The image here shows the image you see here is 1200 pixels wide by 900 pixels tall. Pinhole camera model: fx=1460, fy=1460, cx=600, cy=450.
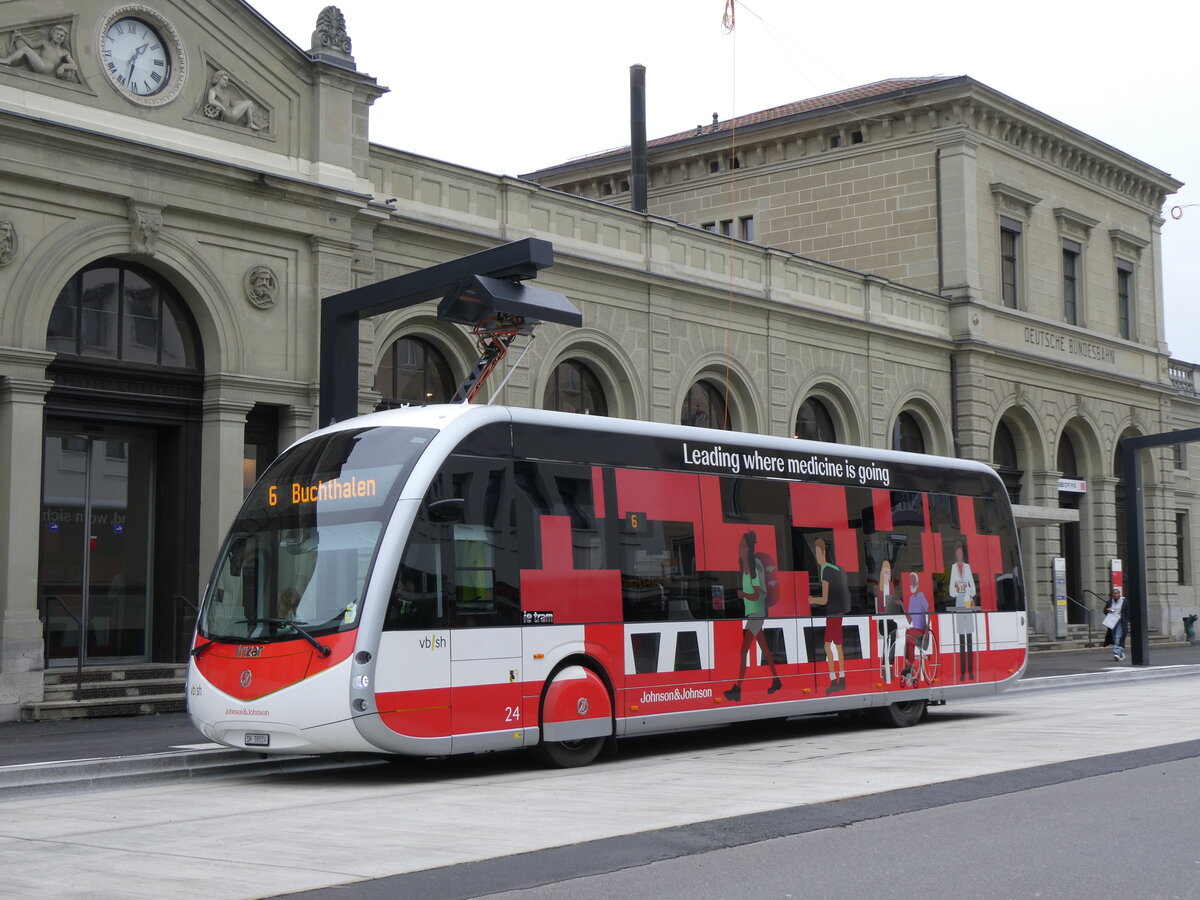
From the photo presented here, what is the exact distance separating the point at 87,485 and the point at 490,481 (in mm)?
8365

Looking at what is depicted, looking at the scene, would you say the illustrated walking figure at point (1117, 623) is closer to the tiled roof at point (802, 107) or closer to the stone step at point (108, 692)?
the tiled roof at point (802, 107)

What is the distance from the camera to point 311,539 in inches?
475

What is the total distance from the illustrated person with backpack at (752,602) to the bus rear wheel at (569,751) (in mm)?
1941

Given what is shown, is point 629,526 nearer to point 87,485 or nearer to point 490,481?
point 490,481

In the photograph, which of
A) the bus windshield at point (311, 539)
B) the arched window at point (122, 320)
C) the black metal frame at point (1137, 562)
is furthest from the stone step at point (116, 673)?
the black metal frame at point (1137, 562)

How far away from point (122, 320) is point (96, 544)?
2908mm

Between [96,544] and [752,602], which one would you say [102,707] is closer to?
[96,544]

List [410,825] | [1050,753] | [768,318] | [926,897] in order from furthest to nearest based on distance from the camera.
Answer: [768,318], [1050,753], [410,825], [926,897]

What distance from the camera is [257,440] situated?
66.5 feet

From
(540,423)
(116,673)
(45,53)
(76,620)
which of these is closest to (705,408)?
(116,673)

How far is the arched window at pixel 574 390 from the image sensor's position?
25.6 m

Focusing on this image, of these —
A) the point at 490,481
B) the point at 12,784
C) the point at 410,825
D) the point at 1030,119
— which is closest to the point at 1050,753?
the point at 490,481

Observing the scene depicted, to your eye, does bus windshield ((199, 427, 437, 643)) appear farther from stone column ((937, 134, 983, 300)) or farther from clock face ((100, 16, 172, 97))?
stone column ((937, 134, 983, 300))

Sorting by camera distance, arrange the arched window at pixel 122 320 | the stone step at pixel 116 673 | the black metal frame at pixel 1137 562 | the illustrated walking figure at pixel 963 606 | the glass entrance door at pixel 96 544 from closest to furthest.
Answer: the stone step at pixel 116 673 < the illustrated walking figure at pixel 963 606 < the glass entrance door at pixel 96 544 < the arched window at pixel 122 320 < the black metal frame at pixel 1137 562
